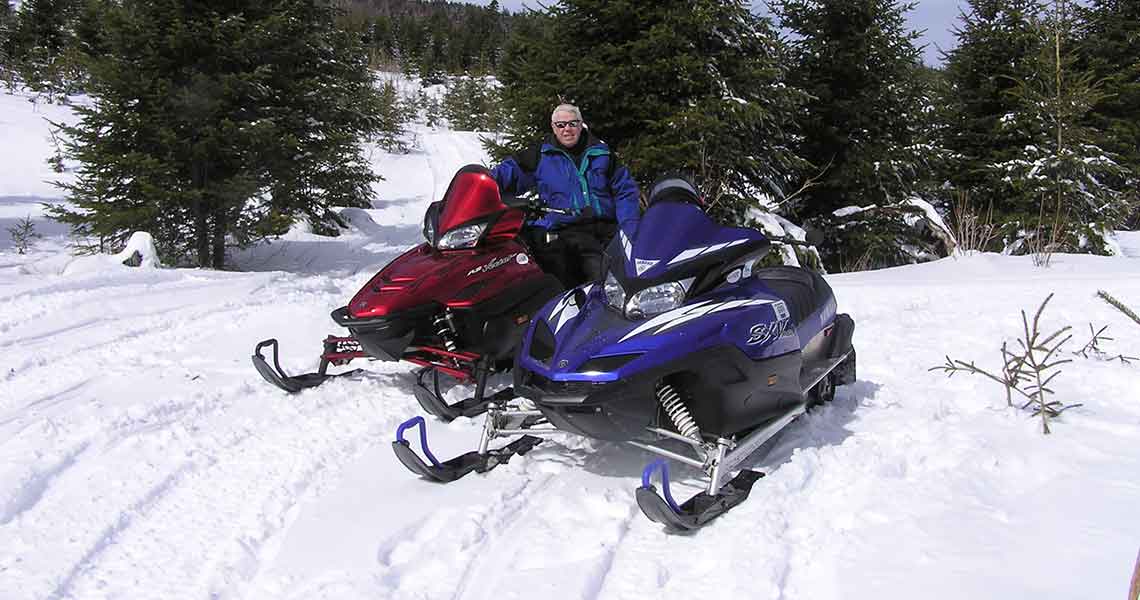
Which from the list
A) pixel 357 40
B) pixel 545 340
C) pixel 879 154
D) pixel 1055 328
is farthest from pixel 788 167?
pixel 357 40

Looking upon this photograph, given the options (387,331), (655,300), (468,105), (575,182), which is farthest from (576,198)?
(468,105)

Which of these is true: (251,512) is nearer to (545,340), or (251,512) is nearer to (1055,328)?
(545,340)

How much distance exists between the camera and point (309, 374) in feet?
14.1

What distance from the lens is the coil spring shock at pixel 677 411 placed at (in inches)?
116

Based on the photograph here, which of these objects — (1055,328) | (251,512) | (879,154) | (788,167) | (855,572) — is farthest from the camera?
(879,154)

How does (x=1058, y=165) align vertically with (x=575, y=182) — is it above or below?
above

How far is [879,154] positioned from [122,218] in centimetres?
847

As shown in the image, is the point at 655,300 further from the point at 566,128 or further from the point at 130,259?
the point at 130,259

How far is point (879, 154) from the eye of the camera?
31.5 ft

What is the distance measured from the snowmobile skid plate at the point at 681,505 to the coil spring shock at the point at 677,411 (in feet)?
0.77

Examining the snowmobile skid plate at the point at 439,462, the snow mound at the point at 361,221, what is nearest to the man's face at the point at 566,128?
the snowmobile skid plate at the point at 439,462

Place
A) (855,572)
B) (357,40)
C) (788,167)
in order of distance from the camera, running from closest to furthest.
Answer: (855,572)
(788,167)
(357,40)

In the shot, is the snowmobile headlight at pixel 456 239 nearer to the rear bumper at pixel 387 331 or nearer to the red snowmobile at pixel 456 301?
the red snowmobile at pixel 456 301

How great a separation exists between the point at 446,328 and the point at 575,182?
1216 millimetres
